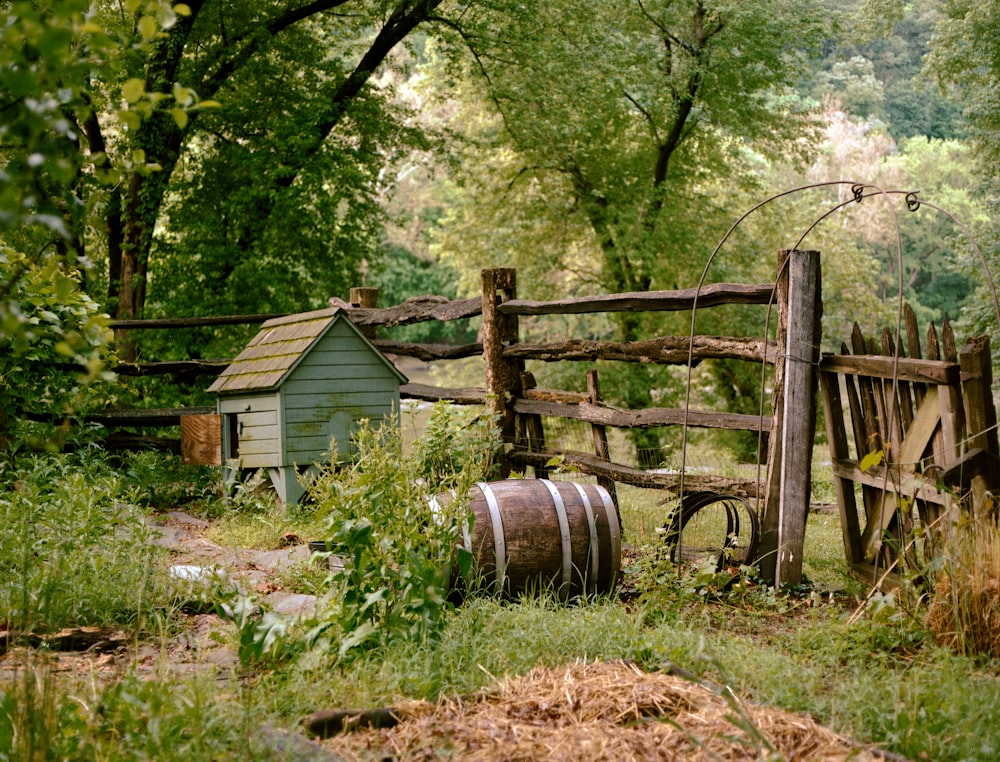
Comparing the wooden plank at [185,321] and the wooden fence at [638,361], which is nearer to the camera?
the wooden fence at [638,361]

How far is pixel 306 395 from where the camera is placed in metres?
7.30

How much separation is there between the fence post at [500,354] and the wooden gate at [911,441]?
2.70 m

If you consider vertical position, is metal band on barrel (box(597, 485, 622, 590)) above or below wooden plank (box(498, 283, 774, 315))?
below

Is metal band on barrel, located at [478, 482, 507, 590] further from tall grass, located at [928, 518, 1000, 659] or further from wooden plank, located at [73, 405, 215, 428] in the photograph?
wooden plank, located at [73, 405, 215, 428]

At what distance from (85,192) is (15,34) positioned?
8773mm

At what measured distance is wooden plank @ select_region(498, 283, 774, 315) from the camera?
18.3 ft

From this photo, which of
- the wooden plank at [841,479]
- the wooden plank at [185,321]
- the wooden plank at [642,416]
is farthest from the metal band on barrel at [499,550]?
the wooden plank at [185,321]

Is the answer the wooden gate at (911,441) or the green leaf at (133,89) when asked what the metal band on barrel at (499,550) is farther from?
the green leaf at (133,89)

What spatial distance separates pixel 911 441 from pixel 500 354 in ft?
11.6

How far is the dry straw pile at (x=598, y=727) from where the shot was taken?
8.94ft

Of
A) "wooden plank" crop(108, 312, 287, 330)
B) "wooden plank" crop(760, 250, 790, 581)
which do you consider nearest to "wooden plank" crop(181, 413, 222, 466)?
"wooden plank" crop(108, 312, 287, 330)

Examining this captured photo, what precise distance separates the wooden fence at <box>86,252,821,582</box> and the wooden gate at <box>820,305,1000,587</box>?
30 centimetres

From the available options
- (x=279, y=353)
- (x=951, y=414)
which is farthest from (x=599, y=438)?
(x=951, y=414)

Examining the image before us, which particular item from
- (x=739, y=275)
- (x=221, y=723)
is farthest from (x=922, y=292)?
(x=221, y=723)
